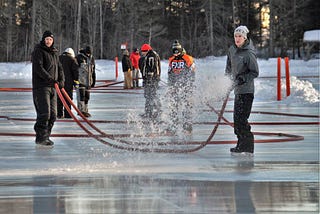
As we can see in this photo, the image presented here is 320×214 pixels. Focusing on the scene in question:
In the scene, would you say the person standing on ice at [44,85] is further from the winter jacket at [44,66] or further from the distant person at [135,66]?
the distant person at [135,66]

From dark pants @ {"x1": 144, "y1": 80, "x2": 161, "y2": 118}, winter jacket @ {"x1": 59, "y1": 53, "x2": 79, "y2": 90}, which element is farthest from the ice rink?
winter jacket @ {"x1": 59, "y1": 53, "x2": 79, "y2": 90}

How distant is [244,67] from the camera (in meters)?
11.1

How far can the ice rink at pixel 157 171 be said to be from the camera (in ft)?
24.8

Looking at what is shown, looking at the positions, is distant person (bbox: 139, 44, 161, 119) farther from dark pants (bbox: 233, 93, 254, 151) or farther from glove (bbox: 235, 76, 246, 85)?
glove (bbox: 235, 76, 246, 85)

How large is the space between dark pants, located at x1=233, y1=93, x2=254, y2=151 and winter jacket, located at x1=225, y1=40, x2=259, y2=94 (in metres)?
0.09

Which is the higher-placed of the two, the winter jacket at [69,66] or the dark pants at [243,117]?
the winter jacket at [69,66]

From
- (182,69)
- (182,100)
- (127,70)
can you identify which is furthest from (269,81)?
(182,69)

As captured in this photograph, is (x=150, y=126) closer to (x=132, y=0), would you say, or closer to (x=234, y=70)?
(x=234, y=70)

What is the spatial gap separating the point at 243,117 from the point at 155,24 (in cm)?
7396

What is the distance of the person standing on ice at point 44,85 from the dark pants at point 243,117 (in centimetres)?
291

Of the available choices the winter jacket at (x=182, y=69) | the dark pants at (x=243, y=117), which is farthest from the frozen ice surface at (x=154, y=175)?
the winter jacket at (x=182, y=69)

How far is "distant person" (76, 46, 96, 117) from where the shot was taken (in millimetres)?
18625

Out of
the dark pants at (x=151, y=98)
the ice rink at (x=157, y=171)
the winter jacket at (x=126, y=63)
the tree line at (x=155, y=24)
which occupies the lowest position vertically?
the ice rink at (x=157, y=171)

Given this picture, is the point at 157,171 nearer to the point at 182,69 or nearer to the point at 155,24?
the point at 182,69
